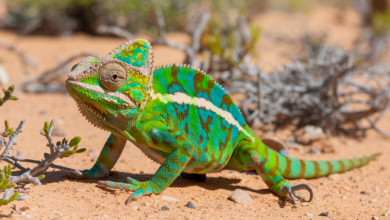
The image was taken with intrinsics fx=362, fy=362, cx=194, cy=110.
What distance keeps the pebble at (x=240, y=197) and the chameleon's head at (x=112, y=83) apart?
1.23 m

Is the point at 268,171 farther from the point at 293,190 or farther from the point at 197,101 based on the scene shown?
the point at 197,101

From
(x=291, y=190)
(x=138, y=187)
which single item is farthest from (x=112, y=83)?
(x=291, y=190)

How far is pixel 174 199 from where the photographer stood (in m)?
3.20

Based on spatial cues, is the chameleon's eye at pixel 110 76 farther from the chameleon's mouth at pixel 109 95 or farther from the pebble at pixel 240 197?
the pebble at pixel 240 197

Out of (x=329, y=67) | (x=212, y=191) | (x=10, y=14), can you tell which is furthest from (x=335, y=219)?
(x=10, y=14)

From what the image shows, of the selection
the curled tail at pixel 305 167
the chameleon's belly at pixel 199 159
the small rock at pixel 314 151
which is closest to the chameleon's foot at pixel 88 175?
the chameleon's belly at pixel 199 159

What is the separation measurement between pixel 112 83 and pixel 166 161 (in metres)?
0.79

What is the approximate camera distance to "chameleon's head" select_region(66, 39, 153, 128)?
2841 millimetres

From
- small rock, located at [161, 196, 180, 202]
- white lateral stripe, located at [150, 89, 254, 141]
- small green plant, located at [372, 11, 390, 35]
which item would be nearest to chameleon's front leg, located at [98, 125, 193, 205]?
small rock, located at [161, 196, 180, 202]

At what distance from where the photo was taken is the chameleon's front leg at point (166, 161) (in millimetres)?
3039

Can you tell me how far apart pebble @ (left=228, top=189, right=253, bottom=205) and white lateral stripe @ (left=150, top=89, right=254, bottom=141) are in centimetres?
57

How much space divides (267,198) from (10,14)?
14.6 metres

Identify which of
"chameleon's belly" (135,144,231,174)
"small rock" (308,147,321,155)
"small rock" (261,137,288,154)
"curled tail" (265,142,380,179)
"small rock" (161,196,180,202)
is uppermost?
"small rock" (308,147,321,155)

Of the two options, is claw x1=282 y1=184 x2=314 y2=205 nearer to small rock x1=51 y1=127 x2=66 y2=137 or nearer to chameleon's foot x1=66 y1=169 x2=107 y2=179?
chameleon's foot x1=66 y1=169 x2=107 y2=179
